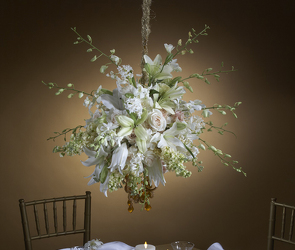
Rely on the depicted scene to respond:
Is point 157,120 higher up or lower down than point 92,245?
higher up

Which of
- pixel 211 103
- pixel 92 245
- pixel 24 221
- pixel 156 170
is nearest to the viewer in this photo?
pixel 156 170

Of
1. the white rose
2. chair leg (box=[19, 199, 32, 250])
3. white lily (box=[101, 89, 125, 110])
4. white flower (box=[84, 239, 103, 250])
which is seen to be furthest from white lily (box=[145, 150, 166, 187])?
chair leg (box=[19, 199, 32, 250])

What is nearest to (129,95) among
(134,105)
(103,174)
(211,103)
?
(134,105)

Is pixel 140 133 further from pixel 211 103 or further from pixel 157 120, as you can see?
pixel 211 103

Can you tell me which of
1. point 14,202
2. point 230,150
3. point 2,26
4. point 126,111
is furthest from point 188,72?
point 126,111

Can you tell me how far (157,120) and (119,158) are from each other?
0.20 m

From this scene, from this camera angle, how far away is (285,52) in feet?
11.1

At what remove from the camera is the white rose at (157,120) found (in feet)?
4.49

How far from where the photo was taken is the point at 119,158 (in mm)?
1326

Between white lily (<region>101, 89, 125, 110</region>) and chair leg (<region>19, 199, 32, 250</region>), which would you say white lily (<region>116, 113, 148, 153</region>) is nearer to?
white lily (<region>101, 89, 125, 110</region>)

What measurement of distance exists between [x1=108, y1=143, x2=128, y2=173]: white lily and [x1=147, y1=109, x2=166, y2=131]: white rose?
0.13m

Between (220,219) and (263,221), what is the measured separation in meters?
0.37

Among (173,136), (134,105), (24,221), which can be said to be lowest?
(24,221)

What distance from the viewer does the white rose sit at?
4.49 ft
